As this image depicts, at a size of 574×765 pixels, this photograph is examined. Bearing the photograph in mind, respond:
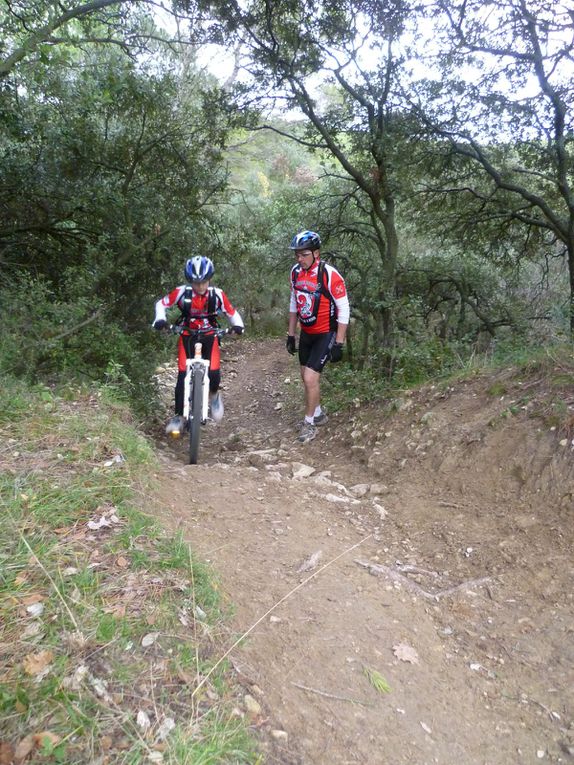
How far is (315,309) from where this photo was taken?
6.02 meters

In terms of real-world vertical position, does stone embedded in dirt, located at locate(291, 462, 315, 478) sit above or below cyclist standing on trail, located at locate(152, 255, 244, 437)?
below

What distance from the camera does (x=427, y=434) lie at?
5.00m

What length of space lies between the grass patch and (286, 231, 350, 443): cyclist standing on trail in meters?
3.11

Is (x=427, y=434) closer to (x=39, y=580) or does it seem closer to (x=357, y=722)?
(x=357, y=722)

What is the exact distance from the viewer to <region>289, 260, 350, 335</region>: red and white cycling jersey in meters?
5.93

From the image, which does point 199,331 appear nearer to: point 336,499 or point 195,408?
point 195,408

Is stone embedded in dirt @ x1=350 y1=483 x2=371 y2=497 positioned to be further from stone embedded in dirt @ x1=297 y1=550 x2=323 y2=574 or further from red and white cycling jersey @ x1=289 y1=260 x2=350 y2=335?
red and white cycling jersey @ x1=289 y1=260 x2=350 y2=335

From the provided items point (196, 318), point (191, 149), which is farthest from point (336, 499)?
point (191, 149)

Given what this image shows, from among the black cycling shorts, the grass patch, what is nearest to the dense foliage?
the black cycling shorts

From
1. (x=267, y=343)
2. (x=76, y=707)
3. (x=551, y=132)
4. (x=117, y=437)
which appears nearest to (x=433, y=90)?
(x=551, y=132)

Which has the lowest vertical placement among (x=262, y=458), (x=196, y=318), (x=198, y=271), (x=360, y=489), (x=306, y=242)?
(x=262, y=458)

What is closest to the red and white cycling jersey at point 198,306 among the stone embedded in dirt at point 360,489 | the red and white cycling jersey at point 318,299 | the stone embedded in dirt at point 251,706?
the red and white cycling jersey at point 318,299

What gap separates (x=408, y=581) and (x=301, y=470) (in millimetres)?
1984

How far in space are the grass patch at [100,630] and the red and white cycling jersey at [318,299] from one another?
10.3 feet
